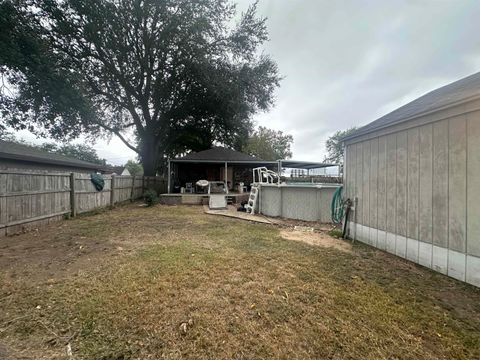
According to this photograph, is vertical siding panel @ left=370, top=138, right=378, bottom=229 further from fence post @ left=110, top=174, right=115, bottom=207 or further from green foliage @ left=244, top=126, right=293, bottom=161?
green foliage @ left=244, top=126, right=293, bottom=161

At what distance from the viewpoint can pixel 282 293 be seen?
263 cm

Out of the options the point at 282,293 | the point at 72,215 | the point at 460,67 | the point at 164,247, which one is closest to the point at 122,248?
the point at 164,247

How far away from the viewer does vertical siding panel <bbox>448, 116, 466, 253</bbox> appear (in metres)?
3.12

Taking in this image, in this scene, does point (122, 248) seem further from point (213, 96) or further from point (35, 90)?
point (213, 96)

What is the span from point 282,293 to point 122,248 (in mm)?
3058

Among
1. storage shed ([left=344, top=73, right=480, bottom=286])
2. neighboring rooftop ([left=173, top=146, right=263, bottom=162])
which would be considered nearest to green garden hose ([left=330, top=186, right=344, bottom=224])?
storage shed ([left=344, top=73, right=480, bottom=286])

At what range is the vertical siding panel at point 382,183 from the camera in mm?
4490

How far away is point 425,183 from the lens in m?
3.66

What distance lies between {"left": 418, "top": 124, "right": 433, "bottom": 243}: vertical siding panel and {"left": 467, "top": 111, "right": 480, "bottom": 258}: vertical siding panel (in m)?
0.53

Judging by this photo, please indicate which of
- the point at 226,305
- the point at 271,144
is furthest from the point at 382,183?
the point at 271,144

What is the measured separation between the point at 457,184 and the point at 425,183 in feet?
1.56

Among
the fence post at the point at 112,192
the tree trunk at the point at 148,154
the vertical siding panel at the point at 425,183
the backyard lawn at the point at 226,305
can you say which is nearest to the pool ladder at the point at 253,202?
the backyard lawn at the point at 226,305

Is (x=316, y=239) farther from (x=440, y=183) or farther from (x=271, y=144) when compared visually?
(x=271, y=144)

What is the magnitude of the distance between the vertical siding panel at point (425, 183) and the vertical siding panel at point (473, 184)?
0.53 meters
